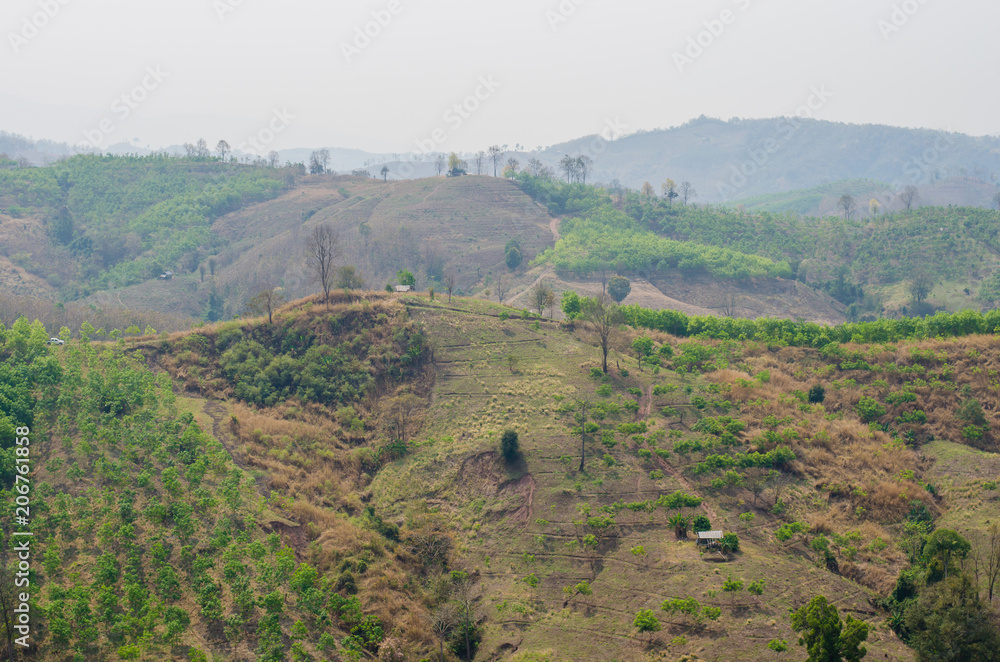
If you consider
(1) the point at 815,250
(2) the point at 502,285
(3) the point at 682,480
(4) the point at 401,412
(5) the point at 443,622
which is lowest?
(5) the point at 443,622

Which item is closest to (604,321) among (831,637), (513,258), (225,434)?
(225,434)

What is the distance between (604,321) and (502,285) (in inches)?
2000

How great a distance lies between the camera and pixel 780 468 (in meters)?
42.5

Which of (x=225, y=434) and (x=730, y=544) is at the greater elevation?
(x=225, y=434)

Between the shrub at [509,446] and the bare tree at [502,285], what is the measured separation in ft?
169

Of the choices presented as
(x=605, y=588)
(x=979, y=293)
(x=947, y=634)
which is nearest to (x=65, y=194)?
(x=605, y=588)

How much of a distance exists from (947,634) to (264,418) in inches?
1681

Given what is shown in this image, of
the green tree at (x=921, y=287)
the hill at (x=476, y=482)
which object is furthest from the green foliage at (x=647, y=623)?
the green tree at (x=921, y=287)

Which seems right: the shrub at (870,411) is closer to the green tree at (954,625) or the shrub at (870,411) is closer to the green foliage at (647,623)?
the green tree at (954,625)

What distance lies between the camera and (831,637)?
26.0m

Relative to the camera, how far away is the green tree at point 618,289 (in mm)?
95750

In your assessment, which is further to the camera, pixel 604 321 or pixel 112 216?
pixel 112 216

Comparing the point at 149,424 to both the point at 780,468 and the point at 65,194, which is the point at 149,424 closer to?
the point at 780,468

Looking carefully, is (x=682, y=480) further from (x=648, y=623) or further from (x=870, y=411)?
(x=870, y=411)
